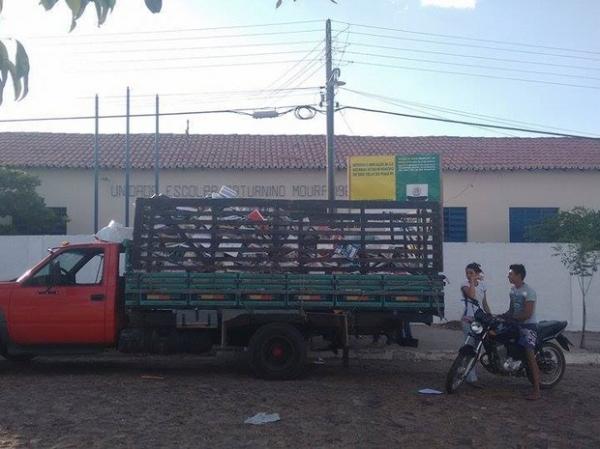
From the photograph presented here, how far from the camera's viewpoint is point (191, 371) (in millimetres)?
9945

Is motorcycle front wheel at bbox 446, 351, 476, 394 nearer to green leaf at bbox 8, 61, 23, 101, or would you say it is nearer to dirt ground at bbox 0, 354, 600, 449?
dirt ground at bbox 0, 354, 600, 449

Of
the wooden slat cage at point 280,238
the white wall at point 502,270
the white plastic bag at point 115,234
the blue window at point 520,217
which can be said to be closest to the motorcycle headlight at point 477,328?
the wooden slat cage at point 280,238

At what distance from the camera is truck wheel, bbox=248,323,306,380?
9102 millimetres

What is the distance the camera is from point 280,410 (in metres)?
7.39

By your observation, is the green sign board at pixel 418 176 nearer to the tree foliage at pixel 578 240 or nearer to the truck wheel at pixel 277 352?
the tree foliage at pixel 578 240

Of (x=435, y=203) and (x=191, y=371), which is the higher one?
(x=435, y=203)

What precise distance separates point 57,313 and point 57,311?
0.03 meters

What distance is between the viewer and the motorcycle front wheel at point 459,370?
822 cm

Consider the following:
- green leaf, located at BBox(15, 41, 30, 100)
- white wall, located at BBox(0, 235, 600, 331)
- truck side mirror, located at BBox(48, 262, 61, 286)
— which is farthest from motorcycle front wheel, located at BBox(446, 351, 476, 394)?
white wall, located at BBox(0, 235, 600, 331)

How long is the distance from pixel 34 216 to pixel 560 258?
12.9 meters

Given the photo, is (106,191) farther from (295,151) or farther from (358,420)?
(358,420)

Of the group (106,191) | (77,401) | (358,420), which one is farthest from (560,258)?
(106,191)

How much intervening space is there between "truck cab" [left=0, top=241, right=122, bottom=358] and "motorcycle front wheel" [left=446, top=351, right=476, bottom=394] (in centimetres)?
418

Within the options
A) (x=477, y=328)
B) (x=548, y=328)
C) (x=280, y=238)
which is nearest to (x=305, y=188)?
(x=280, y=238)
